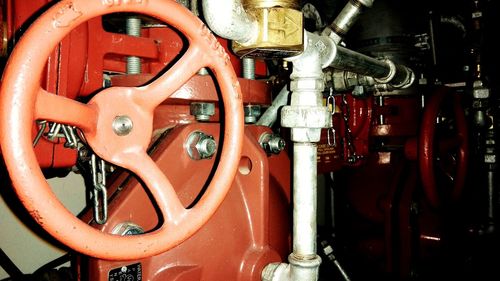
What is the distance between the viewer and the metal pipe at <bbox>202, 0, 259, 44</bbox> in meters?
0.73

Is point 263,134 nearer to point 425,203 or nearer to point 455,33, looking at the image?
point 425,203

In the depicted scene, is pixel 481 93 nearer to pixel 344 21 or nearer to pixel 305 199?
pixel 344 21

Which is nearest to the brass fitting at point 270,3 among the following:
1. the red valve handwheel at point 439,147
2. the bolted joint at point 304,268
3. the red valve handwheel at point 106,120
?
the red valve handwheel at point 106,120

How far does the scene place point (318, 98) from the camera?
38.1 inches

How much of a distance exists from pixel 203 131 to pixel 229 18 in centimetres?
35

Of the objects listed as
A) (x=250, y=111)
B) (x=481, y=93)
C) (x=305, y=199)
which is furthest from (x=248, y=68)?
(x=481, y=93)

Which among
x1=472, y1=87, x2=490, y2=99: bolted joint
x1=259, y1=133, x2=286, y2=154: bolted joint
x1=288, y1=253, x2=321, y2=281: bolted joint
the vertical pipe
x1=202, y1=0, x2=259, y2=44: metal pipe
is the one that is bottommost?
x1=288, y1=253, x2=321, y2=281: bolted joint

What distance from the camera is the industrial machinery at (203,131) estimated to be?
0.53 metres

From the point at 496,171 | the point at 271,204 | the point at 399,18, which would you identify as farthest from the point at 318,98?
the point at 496,171

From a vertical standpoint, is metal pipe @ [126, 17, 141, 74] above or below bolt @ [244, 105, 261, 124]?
above

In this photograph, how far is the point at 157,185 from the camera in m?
0.66

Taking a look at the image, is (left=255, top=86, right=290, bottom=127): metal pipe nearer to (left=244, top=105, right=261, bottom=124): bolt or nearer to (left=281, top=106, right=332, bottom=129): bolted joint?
(left=244, top=105, right=261, bottom=124): bolt

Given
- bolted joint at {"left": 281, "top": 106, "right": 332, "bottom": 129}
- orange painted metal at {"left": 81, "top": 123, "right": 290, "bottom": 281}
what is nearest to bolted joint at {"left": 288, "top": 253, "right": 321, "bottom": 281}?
orange painted metal at {"left": 81, "top": 123, "right": 290, "bottom": 281}

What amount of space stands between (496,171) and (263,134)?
2.29 metres
